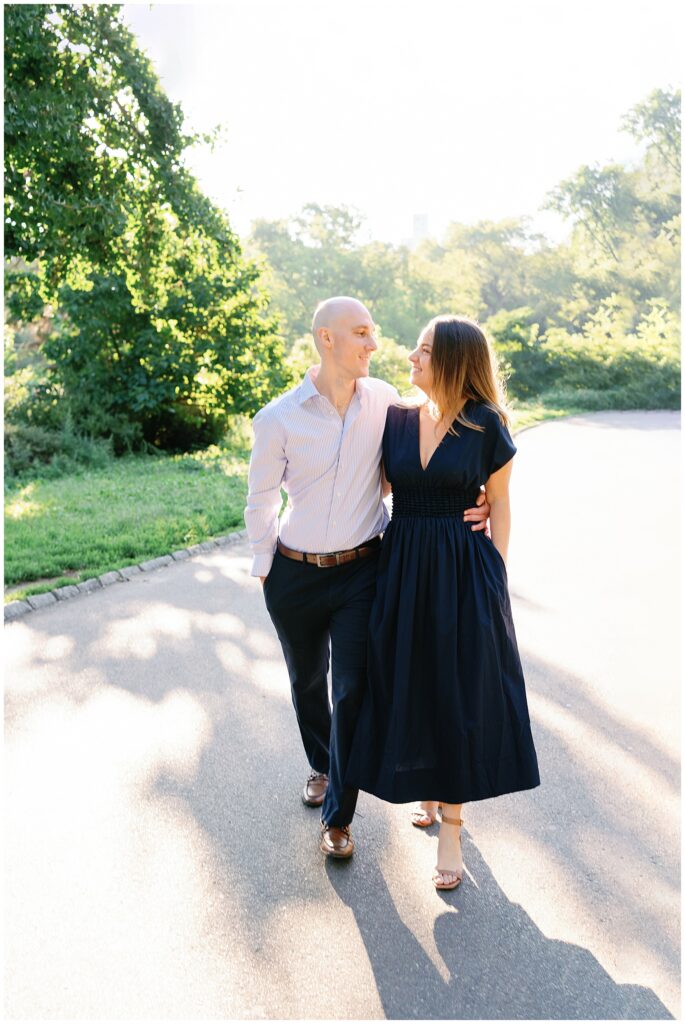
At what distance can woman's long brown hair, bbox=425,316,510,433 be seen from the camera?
3283 mm

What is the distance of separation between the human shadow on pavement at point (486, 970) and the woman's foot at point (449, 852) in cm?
8

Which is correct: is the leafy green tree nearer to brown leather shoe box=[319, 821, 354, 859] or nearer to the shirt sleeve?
the shirt sleeve

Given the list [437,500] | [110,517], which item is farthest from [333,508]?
[110,517]

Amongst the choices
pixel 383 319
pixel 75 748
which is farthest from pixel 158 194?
pixel 383 319

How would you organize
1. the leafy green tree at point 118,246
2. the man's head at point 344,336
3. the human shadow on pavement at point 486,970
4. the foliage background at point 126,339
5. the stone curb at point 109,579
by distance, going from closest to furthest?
the human shadow on pavement at point 486,970, the man's head at point 344,336, the stone curb at point 109,579, the foliage background at point 126,339, the leafy green tree at point 118,246

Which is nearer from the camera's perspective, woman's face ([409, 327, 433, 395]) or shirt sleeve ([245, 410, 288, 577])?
woman's face ([409, 327, 433, 395])

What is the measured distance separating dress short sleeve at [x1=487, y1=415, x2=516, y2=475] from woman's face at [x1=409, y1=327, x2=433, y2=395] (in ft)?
0.94

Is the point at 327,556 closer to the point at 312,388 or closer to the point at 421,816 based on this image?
the point at 312,388

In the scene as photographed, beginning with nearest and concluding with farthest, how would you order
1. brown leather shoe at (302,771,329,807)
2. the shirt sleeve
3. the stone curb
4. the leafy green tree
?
1. the shirt sleeve
2. brown leather shoe at (302,771,329,807)
3. the stone curb
4. the leafy green tree

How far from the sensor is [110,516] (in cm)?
1014

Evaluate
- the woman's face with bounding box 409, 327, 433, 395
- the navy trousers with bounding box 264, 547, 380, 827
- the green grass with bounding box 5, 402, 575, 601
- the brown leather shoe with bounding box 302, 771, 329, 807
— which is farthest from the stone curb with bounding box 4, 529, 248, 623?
the woman's face with bounding box 409, 327, 433, 395

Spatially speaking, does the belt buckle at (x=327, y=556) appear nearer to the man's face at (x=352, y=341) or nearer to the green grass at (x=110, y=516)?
the man's face at (x=352, y=341)

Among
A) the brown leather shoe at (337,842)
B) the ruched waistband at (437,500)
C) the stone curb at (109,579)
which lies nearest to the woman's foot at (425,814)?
the brown leather shoe at (337,842)

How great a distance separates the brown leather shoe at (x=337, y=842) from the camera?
3.49 metres
